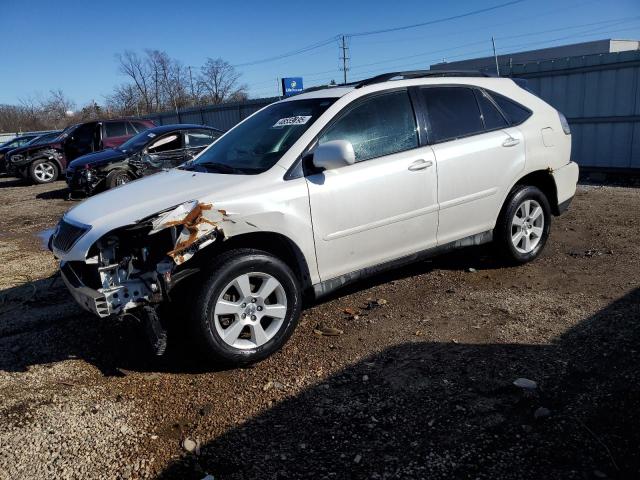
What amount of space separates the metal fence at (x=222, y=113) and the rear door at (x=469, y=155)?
13.8 metres

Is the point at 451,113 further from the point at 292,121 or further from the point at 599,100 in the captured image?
the point at 599,100

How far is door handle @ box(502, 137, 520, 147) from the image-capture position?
480 cm

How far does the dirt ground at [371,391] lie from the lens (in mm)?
2609

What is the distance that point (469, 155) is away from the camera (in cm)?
454

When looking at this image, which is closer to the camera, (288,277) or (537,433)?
(537,433)

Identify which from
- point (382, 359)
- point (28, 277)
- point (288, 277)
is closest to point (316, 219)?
point (288, 277)

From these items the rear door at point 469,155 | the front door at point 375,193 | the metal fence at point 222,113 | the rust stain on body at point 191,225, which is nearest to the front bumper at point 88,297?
the rust stain on body at point 191,225

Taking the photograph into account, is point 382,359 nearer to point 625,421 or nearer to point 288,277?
point 288,277

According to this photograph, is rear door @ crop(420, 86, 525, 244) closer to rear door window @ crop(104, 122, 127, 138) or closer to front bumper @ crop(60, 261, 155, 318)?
front bumper @ crop(60, 261, 155, 318)

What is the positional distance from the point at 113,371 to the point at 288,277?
141cm

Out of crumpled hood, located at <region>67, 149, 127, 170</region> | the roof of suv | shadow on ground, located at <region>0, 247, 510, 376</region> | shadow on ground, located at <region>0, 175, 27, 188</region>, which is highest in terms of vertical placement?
the roof of suv

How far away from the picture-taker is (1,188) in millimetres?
16312

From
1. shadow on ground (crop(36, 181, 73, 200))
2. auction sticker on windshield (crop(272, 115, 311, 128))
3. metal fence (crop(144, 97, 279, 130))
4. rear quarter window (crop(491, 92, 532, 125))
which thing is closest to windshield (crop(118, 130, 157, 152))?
shadow on ground (crop(36, 181, 73, 200))

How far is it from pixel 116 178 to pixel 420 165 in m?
8.08
